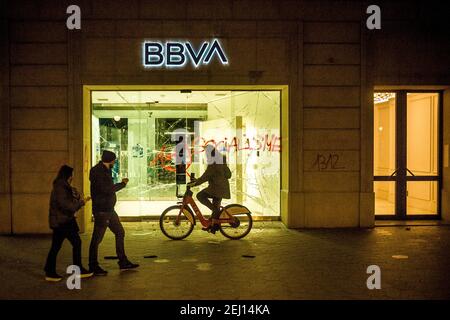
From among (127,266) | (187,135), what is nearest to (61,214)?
(127,266)

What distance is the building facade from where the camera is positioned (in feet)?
35.0

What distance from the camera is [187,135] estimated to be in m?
12.6

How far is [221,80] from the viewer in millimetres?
10969

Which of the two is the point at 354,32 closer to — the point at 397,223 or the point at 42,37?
the point at 397,223

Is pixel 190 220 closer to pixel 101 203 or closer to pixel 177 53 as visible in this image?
pixel 101 203

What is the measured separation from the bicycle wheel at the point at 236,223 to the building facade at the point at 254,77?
144 centimetres

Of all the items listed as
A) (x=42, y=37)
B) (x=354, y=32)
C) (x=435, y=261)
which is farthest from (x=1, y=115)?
(x=435, y=261)

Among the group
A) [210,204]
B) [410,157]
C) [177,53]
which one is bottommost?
[210,204]

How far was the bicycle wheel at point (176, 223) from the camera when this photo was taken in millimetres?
9734

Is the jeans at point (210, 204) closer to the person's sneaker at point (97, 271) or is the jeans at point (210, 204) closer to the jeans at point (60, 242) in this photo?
the person's sneaker at point (97, 271)

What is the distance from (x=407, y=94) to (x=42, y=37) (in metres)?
8.55

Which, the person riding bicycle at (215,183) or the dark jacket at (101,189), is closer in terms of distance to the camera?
the dark jacket at (101,189)

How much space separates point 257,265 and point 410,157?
5.91 m

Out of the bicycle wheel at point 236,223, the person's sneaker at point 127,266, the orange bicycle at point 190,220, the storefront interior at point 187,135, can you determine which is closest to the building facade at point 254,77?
the storefront interior at point 187,135
